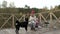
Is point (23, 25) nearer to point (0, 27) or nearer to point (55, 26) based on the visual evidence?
point (55, 26)

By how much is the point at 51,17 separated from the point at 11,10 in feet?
37.8

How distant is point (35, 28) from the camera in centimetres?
1402

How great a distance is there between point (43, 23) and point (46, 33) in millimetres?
3610

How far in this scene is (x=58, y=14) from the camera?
50.2 feet

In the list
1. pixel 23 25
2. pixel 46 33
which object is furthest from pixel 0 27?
pixel 46 33

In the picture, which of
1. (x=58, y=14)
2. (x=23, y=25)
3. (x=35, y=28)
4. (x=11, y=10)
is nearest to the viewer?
(x=23, y=25)

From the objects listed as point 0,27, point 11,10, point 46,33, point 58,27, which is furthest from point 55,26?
point 11,10

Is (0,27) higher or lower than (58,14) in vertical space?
lower

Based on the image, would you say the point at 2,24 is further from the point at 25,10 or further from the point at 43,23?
the point at 25,10

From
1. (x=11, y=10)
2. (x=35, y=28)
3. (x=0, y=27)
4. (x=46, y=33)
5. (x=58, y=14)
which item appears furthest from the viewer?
(x=11, y=10)

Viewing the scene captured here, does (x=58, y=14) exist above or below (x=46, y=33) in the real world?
above

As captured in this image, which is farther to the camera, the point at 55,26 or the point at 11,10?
the point at 11,10

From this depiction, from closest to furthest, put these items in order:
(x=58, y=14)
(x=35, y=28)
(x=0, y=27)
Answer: (x=35, y=28)
(x=58, y=14)
(x=0, y=27)

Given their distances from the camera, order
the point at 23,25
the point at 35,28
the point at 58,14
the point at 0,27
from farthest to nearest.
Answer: the point at 0,27, the point at 58,14, the point at 35,28, the point at 23,25
